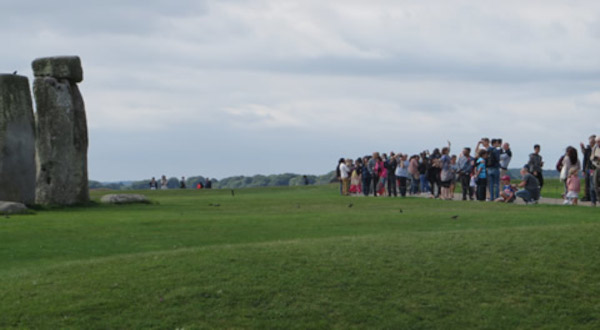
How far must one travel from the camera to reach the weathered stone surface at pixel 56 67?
33375 mm

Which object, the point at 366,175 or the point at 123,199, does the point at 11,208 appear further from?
the point at 366,175

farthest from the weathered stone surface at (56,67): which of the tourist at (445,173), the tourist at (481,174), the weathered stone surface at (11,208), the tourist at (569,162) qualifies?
the tourist at (569,162)

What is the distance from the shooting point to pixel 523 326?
12.5 m

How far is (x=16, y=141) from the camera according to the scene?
31.8 m

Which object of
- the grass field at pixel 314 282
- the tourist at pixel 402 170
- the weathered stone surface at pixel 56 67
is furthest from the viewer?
the tourist at pixel 402 170

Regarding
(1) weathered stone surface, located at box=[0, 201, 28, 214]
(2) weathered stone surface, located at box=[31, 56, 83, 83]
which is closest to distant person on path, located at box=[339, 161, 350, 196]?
(2) weathered stone surface, located at box=[31, 56, 83, 83]

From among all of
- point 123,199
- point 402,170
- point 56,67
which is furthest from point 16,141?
point 402,170

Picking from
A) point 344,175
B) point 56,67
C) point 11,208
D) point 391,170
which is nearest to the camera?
point 11,208

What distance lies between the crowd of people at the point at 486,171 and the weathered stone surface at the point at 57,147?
16.1 meters

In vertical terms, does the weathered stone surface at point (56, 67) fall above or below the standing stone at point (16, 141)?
above

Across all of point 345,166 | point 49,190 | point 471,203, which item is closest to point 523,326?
point 471,203

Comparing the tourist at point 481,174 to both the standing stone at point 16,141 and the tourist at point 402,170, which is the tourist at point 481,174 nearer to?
the tourist at point 402,170

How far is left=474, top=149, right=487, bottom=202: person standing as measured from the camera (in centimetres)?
3319

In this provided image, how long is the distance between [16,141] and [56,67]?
12.7ft
